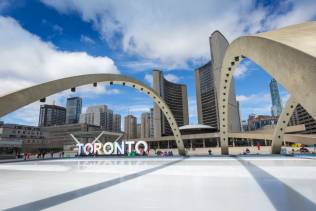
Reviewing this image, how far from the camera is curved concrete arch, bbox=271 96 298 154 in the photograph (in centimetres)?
2682

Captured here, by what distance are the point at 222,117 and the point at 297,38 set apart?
24383mm

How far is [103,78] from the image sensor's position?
2052 centimetres

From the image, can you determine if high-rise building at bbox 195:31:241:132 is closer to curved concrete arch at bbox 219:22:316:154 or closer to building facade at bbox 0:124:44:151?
building facade at bbox 0:124:44:151

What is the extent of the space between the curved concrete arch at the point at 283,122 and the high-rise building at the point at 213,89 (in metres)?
102

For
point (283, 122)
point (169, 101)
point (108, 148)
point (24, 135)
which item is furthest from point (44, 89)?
point (169, 101)

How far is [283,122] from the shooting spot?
29062mm

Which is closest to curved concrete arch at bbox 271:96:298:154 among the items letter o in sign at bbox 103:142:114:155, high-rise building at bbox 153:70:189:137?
letter o in sign at bbox 103:142:114:155

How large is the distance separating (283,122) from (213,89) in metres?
133

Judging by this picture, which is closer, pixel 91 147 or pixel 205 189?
pixel 205 189

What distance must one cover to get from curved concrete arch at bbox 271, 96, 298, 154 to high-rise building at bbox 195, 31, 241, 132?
10182cm

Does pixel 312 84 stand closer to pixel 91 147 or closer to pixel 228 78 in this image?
pixel 228 78

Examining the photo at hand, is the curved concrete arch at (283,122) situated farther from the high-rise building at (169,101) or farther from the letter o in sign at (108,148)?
the high-rise building at (169,101)

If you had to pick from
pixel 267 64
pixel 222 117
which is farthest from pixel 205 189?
pixel 222 117

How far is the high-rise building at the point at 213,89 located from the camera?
142850mm
